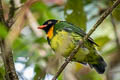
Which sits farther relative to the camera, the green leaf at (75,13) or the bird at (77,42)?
the bird at (77,42)

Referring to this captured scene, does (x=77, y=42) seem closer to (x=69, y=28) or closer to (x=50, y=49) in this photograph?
(x=69, y=28)

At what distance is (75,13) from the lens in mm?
2824

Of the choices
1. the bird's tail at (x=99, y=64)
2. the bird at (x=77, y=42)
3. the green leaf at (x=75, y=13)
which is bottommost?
the bird's tail at (x=99, y=64)

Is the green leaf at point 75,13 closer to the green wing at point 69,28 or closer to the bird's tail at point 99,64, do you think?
the green wing at point 69,28

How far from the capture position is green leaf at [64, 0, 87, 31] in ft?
8.97

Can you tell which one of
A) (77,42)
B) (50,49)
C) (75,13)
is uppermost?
(75,13)

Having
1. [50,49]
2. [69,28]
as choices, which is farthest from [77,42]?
[50,49]

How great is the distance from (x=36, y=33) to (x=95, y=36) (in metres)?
0.81

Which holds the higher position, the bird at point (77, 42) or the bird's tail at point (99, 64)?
the bird at point (77, 42)

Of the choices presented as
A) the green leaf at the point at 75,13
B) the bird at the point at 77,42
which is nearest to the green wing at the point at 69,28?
the bird at the point at 77,42

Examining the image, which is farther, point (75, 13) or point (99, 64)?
point (99, 64)

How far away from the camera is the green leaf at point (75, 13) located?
8.97 ft

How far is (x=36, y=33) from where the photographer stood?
3561 millimetres

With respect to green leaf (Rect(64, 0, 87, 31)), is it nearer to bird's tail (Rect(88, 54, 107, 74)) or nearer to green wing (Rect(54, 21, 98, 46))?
green wing (Rect(54, 21, 98, 46))
